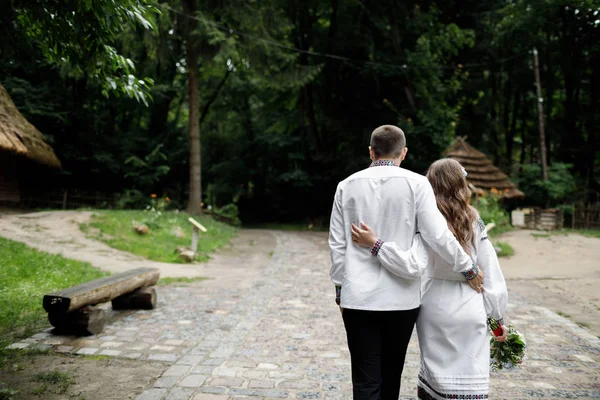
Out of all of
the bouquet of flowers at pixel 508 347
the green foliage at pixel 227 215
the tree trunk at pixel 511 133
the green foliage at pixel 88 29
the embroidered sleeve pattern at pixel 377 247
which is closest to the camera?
the embroidered sleeve pattern at pixel 377 247

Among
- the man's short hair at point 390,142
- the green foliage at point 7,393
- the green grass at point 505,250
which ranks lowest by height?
the green grass at point 505,250

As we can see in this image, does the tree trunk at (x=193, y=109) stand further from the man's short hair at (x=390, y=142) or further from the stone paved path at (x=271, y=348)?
the man's short hair at (x=390, y=142)

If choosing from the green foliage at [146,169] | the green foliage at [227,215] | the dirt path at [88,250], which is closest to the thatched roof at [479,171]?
the dirt path at [88,250]

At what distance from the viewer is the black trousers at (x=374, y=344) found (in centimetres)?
272

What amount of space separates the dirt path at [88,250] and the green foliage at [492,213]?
23.9 ft

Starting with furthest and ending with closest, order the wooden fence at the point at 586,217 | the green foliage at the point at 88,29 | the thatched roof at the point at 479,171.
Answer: the wooden fence at the point at 586,217 < the thatched roof at the point at 479,171 < the green foliage at the point at 88,29

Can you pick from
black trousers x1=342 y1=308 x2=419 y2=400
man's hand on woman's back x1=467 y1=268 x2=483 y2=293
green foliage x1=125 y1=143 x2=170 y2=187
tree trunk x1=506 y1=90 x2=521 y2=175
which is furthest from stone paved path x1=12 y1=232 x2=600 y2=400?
tree trunk x1=506 y1=90 x2=521 y2=175

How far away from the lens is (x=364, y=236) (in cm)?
272

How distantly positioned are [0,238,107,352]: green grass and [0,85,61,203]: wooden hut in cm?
547

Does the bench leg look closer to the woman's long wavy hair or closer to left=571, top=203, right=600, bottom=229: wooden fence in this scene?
the woman's long wavy hair

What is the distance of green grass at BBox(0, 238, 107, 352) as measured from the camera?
5.64 meters

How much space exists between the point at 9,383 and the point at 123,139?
71.4 ft

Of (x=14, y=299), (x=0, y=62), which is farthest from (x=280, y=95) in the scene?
(x=14, y=299)

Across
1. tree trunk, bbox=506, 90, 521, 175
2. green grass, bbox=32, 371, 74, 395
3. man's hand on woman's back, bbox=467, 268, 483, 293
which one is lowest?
green grass, bbox=32, 371, 74, 395
